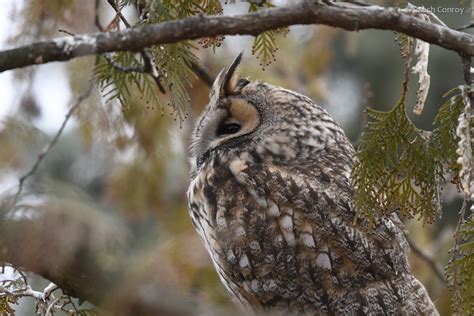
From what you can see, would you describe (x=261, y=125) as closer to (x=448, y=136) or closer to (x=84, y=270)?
(x=448, y=136)

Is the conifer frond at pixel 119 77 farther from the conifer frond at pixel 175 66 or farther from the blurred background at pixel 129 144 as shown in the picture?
the blurred background at pixel 129 144

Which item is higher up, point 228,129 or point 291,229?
point 228,129

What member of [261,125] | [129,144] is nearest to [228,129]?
[261,125]

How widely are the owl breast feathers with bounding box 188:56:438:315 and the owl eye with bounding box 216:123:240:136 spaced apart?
1.6 inches

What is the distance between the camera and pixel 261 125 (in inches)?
134

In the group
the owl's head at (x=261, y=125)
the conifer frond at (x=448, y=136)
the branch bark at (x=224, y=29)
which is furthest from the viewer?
the owl's head at (x=261, y=125)

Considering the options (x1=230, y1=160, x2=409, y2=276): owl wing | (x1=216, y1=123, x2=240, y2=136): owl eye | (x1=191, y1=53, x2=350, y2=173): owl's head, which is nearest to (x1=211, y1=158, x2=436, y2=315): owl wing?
(x1=230, y1=160, x2=409, y2=276): owl wing

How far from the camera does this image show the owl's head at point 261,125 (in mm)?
3295

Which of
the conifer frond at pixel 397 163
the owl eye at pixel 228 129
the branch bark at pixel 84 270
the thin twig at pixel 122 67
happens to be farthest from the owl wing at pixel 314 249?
the branch bark at pixel 84 270

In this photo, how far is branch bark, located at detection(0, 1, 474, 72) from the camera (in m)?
1.75

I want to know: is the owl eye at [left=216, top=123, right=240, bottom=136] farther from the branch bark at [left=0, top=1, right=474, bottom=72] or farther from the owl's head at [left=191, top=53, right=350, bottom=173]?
the branch bark at [left=0, top=1, right=474, bottom=72]

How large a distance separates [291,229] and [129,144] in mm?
2115

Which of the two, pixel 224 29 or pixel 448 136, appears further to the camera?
pixel 448 136

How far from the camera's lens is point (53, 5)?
10.9 ft
